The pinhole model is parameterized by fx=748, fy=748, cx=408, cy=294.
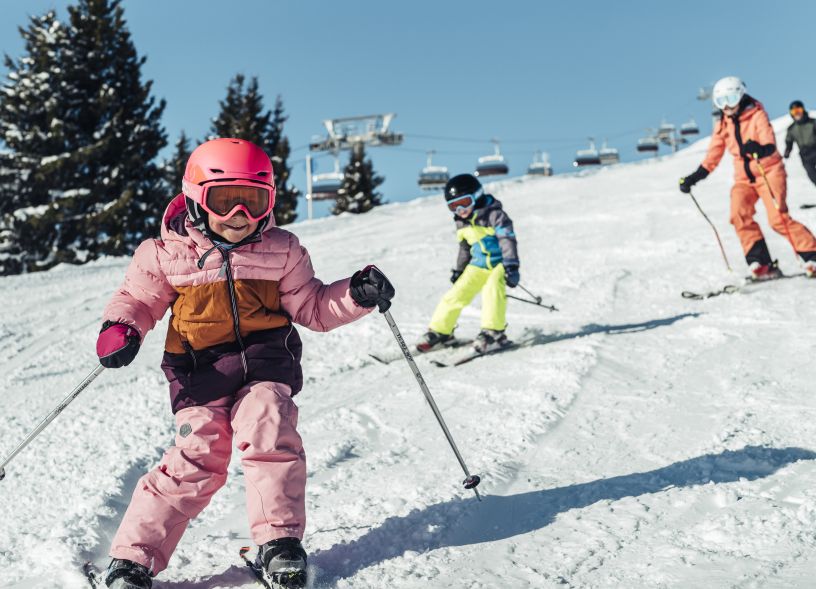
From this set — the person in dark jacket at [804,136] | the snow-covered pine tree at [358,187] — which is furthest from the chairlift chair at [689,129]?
the person in dark jacket at [804,136]

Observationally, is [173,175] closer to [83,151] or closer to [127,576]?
[83,151]

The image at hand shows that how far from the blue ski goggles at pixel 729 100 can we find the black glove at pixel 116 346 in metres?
6.67

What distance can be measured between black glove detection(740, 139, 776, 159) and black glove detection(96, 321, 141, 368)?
266 inches

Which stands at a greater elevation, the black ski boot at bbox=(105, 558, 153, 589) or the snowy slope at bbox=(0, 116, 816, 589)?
the black ski boot at bbox=(105, 558, 153, 589)

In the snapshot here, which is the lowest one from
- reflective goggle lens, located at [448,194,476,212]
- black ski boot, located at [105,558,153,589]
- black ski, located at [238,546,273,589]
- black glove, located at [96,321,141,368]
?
black ski, located at [238,546,273,589]

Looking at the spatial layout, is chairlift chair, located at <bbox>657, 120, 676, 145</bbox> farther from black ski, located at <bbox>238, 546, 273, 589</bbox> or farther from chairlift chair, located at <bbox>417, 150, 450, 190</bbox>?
black ski, located at <bbox>238, 546, 273, 589</bbox>

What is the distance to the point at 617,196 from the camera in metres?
16.5

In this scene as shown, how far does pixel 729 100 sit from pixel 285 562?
6.87 m

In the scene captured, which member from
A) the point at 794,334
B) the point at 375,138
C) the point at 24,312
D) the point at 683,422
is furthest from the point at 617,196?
the point at 375,138

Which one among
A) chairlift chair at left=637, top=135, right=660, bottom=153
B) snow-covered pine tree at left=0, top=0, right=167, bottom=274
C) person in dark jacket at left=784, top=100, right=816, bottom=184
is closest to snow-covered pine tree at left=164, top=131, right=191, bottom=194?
snow-covered pine tree at left=0, top=0, right=167, bottom=274

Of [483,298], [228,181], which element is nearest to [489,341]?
[483,298]

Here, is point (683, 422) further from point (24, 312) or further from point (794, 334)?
point (24, 312)

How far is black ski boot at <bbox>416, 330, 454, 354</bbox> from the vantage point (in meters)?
6.01

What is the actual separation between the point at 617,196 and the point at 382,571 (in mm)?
15200
